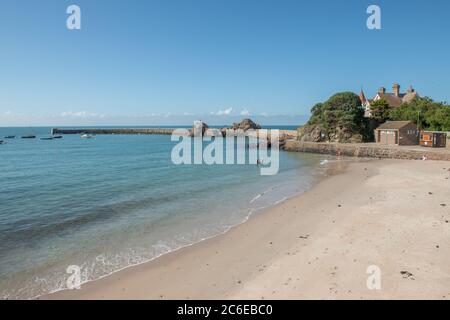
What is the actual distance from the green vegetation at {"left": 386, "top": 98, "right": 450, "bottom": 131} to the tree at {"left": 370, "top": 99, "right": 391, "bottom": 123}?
2.52 ft

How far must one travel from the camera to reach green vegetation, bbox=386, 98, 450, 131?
5106 centimetres

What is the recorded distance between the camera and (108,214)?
63.6 ft

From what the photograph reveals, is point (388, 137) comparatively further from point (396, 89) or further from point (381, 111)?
point (396, 89)

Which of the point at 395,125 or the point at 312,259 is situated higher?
the point at 395,125

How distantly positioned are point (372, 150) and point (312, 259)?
40.5 m

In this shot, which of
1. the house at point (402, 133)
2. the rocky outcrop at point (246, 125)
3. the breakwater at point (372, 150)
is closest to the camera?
the breakwater at point (372, 150)

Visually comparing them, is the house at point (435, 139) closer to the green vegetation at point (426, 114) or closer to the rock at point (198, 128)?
the green vegetation at point (426, 114)

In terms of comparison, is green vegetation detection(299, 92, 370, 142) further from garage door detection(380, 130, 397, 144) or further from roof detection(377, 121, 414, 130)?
roof detection(377, 121, 414, 130)

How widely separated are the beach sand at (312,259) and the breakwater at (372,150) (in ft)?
77.1

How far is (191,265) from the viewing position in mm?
12008

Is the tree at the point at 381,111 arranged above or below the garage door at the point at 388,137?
above

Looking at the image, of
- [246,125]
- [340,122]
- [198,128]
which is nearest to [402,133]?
[340,122]

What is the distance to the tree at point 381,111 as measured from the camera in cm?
6222

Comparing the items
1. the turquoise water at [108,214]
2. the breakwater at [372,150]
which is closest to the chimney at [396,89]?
the breakwater at [372,150]
